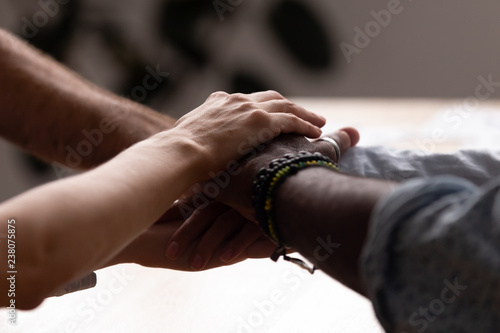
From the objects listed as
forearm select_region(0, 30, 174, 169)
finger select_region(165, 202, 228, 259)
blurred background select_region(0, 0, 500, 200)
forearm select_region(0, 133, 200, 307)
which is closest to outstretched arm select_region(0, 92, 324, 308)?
forearm select_region(0, 133, 200, 307)

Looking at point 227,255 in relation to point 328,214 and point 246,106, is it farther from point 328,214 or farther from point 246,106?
point 328,214

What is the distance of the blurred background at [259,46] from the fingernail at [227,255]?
1.23m

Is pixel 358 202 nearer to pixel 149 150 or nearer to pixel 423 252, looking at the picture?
pixel 423 252

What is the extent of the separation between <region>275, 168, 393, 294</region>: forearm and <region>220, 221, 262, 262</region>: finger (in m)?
0.19

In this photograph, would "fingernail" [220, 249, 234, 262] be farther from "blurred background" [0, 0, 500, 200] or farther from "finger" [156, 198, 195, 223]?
"blurred background" [0, 0, 500, 200]

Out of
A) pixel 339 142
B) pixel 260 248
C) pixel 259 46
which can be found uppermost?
pixel 339 142

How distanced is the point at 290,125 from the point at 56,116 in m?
0.40

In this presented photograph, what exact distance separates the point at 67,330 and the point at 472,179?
57 centimetres

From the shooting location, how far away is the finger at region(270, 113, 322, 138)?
0.90 meters

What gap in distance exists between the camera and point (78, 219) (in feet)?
1.92

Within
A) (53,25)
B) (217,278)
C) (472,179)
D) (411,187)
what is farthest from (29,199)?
(53,25)

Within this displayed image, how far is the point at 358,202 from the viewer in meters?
0.57

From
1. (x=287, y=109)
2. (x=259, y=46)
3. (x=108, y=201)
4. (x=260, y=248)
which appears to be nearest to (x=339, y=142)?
(x=287, y=109)

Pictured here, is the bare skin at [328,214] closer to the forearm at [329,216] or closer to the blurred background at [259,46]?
the forearm at [329,216]
